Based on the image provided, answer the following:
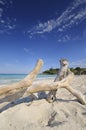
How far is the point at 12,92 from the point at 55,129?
1809mm

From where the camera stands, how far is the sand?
3511 mm

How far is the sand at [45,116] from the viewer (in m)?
3.51

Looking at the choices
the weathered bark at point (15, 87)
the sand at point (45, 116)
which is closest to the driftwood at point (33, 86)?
the weathered bark at point (15, 87)

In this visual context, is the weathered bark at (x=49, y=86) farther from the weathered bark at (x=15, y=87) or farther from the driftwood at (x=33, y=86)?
the weathered bark at (x=15, y=87)

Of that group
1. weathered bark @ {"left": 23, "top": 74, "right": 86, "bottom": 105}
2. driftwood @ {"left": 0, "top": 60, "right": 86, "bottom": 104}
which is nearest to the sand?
weathered bark @ {"left": 23, "top": 74, "right": 86, "bottom": 105}

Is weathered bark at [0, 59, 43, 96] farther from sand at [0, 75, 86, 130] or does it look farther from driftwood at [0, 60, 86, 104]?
sand at [0, 75, 86, 130]

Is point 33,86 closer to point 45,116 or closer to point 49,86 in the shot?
point 49,86

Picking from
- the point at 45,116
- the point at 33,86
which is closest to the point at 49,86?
the point at 33,86

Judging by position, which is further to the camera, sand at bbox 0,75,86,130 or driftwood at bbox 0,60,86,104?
driftwood at bbox 0,60,86,104

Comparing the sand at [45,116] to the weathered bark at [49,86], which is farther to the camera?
the weathered bark at [49,86]

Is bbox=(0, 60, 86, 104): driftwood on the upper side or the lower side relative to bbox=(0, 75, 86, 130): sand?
upper

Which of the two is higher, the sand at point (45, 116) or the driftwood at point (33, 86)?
the driftwood at point (33, 86)

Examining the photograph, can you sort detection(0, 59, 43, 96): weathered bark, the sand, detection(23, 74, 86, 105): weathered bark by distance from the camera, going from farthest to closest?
detection(23, 74, 86, 105): weathered bark < detection(0, 59, 43, 96): weathered bark < the sand

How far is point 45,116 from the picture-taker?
4.17 metres
